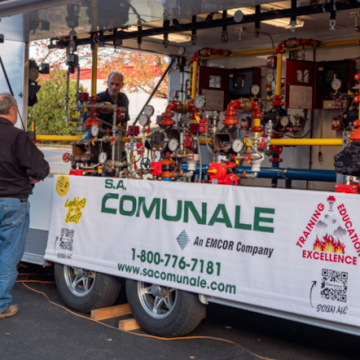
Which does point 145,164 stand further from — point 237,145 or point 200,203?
point 200,203

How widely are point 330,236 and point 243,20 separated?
495 cm

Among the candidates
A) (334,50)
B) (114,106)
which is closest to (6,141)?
(114,106)

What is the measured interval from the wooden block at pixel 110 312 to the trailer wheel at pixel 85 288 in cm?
9

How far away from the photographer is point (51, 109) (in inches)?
839

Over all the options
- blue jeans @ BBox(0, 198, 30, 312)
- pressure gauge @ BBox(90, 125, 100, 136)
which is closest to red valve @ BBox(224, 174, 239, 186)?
blue jeans @ BBox(0, 198, 30, 312)

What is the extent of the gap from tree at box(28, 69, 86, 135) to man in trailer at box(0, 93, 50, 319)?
15.8 meters

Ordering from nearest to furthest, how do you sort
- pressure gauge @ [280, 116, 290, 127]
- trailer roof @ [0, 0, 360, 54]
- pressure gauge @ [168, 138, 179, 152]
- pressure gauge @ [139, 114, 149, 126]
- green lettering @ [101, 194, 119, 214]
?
green lettering @ [101, 194, 119, 214], trailer roof @ [0, 0, 360, 54], pressure gauge @ [168, 138, 179, 152], pressure gauge @ [139, 114, 149, 126], pressure gauge @ [280, 116, 290, 127]

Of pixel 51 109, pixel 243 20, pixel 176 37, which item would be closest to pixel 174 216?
pixel 243 20

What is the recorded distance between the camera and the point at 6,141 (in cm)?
539

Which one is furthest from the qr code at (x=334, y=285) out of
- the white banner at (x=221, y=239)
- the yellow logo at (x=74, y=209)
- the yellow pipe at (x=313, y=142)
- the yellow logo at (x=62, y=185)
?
the yellow logo at (x=62, y=185)

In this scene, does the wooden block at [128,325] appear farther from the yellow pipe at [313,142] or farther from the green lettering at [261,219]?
the yellow pipe at [313,142]

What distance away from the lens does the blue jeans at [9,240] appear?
538 cm

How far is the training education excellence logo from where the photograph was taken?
3854 mm

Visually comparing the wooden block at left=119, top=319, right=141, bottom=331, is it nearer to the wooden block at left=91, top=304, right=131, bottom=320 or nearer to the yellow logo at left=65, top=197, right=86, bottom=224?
the wooden block at left=91, top=304, right=131, bottom=320
